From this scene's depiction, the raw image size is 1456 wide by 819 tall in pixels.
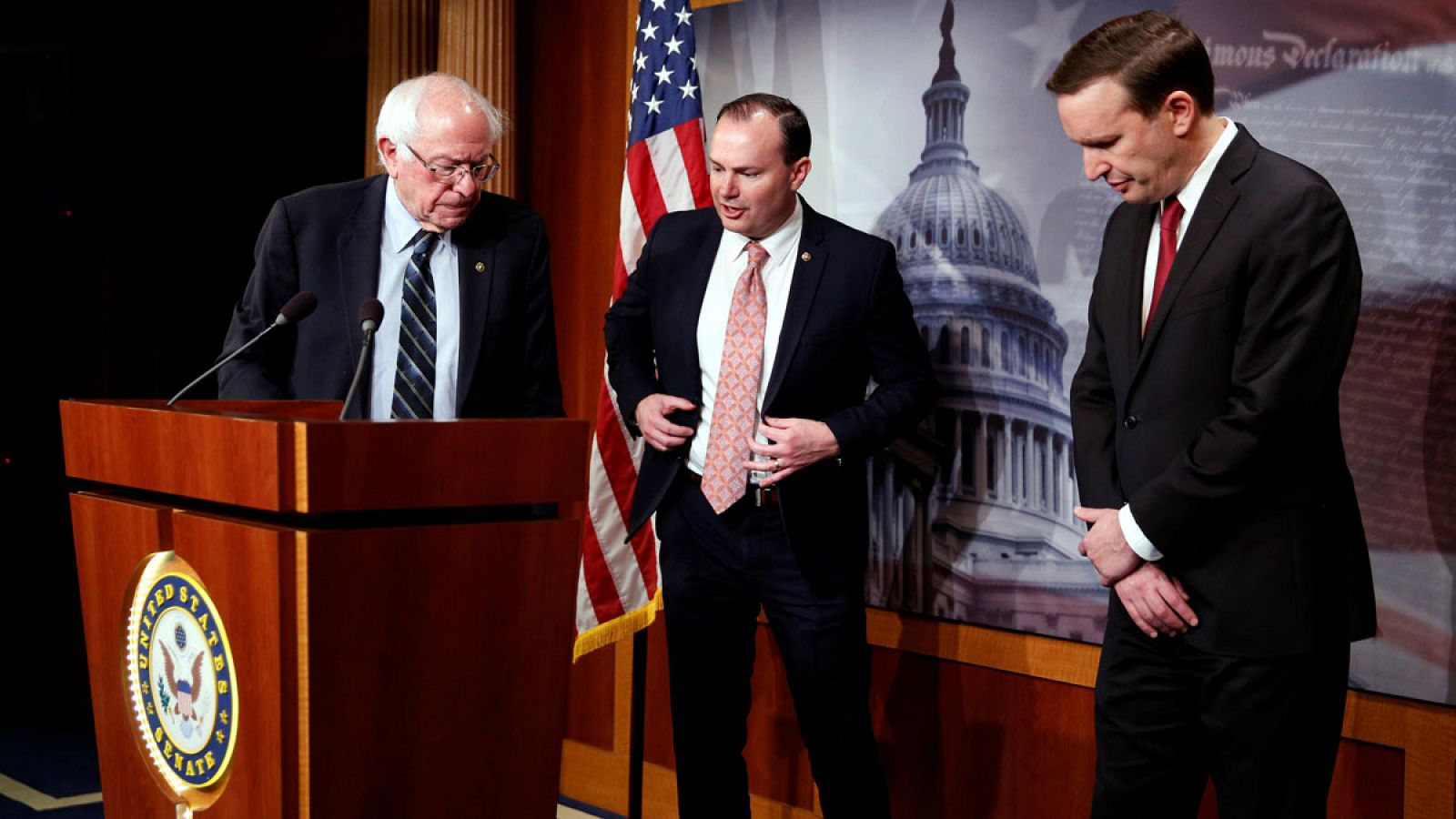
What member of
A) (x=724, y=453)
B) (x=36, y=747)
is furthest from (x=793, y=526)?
(x=36, y=747)

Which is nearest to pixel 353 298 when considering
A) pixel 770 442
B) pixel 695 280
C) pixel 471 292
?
pixel 471 292

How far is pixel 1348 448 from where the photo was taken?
9.17 ft

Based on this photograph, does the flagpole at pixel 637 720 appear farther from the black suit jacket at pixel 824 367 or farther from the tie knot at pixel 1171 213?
the tie knot at pixel 1171 213

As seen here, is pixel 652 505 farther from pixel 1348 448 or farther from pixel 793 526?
pixel 1348 448

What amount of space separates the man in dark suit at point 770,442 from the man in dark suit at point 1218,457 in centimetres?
85

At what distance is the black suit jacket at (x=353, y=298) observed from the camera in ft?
9.08

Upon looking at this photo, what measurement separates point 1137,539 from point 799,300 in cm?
111

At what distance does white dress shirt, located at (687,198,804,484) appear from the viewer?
3.13 meters

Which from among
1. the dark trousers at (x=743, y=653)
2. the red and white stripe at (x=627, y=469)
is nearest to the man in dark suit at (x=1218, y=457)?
the dark trousers at (x=743, y=653)

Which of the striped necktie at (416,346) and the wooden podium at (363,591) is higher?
the striped necktie at (416,346)

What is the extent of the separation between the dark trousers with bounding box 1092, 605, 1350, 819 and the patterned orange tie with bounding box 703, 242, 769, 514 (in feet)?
3.14

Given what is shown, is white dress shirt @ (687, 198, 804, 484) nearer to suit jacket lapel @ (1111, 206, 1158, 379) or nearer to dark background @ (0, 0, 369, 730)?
suit jacket lapel @ (1111, 206, 1158, 379)

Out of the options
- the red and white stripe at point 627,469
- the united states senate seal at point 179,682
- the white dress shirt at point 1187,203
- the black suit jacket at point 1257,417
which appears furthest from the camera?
the red and white stripe at point 627,469

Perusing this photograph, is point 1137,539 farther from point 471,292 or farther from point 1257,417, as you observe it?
point 471,292
